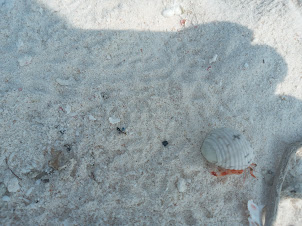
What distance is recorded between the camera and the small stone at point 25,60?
88.4 inches

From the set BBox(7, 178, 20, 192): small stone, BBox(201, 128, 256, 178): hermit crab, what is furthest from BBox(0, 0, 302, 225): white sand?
BBox(201, 128, 256, 178): hermit crab

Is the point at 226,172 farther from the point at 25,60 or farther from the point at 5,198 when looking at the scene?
the point at 25,60

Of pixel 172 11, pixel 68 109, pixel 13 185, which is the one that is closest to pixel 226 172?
pixel 68 109

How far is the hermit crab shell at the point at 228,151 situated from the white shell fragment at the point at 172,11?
5.06ft

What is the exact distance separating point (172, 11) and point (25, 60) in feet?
5.48

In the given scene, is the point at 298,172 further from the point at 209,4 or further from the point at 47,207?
the point at 47,207

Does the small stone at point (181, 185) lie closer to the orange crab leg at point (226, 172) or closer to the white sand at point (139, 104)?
the white sand at point (139, 104)

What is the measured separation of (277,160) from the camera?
2.23m

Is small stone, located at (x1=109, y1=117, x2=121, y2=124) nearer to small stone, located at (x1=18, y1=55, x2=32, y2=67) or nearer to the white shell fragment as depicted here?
small stone, located at (x1=18, y1=55, x2=32, y2=67)

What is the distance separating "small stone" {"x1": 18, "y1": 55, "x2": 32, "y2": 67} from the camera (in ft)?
7.37

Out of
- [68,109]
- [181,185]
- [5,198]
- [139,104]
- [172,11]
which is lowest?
[5,198]

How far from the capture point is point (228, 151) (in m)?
1.91

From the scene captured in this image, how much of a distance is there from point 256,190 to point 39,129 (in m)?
2.02

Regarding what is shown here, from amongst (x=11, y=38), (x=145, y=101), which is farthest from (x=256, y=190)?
(x=11, y=38)
